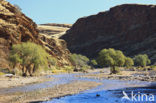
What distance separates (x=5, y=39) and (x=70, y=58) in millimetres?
83599

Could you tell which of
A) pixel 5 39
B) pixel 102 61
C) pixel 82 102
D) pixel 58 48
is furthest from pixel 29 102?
pixel 58 48

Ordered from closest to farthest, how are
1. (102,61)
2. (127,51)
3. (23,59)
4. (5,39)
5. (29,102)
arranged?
1. (29,102)
2. (23,59)
3. (102,61)
4. (5,39)
5. (127,51)

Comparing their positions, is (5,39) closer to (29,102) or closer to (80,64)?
(29,102)

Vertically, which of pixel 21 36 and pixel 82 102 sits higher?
pixel 21 36

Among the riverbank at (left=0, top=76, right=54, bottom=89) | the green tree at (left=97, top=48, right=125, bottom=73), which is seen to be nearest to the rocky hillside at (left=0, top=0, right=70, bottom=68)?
the riverbank at (left=0, top=76, right=54, bottom=89)

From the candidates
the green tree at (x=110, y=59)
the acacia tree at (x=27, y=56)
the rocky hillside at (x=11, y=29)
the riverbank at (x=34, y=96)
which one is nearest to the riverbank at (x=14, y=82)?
the riverbank at (x=34, y=96)

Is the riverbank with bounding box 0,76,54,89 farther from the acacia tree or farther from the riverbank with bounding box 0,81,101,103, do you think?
the acacia tree

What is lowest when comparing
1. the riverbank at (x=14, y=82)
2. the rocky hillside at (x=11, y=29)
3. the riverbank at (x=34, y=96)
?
the riverbank at (x=14, y=82)

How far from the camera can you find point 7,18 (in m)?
81.3

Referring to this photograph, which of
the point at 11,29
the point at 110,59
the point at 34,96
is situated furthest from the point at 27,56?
the point at 34,96

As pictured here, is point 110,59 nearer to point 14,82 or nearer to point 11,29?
point 14,82

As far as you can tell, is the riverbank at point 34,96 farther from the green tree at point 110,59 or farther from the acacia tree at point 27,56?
the green tree at point 110,59

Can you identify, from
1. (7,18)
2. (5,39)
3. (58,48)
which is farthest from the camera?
(58,48)

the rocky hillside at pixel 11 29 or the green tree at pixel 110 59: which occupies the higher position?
the rocky hillside at pixel 11 29
